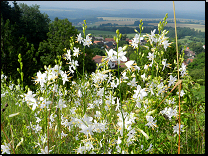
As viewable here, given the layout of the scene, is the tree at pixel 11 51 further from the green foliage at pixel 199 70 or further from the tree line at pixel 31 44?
the green foliage at pixel 199 70

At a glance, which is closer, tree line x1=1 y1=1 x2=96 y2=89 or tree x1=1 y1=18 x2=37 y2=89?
tree x1=1 y1=18 x2=37 y2=89

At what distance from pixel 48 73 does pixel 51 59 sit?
34.1 ft

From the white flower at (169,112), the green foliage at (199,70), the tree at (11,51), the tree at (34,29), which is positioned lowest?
the green foliage at (199,70)

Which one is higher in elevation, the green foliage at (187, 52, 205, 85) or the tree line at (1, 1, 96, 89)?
the tree line at (1, 1, 96, 89)

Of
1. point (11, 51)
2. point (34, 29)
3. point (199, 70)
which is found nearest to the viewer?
point (11, 51)

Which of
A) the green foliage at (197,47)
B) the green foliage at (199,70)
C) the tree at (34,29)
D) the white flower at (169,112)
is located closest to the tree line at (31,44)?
the tree at (34,29)

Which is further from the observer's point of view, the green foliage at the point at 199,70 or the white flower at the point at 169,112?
the green foliage at the point at 199,70

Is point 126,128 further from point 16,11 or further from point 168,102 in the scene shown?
point 16,11

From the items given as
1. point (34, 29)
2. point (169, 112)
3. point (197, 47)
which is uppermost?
point (34, 29)

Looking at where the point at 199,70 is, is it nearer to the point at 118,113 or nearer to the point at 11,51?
the point at 11,51

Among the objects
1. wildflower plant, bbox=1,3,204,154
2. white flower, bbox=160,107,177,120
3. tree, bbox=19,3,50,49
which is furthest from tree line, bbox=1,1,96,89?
white flower, bbox=160,107,177,120

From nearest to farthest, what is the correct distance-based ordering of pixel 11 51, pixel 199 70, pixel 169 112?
pixel 169 112 < pixel 11 51 < pixel 199 70

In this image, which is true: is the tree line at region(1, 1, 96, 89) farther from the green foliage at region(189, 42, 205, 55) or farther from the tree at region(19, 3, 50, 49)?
the green foliage at region(189, 42, 205, 55)

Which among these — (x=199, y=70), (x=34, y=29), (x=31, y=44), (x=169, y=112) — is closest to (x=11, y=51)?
(x=31, y=44)
